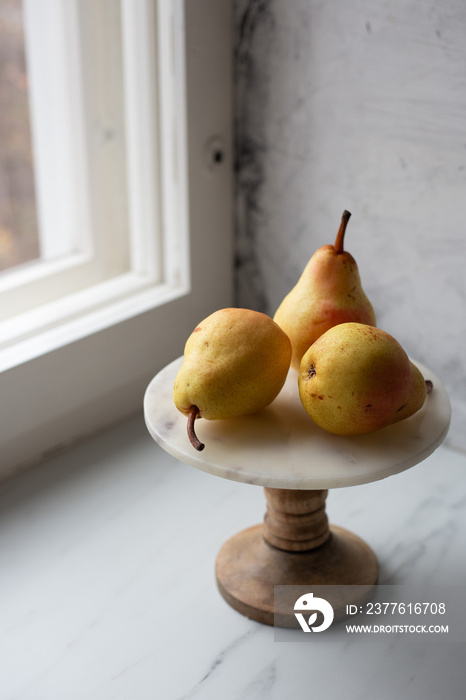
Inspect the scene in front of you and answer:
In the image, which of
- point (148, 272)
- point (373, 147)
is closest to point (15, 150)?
point (148, 272)

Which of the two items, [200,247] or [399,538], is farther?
[200,247]

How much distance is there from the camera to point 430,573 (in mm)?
663

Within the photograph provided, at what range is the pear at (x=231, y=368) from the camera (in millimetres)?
524

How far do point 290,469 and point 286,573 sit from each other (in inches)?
6.6

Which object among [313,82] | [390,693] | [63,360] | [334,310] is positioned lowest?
[390,693]

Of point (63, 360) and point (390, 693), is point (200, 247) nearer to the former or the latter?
point (63, 360)

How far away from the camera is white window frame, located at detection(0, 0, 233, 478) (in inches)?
30.8

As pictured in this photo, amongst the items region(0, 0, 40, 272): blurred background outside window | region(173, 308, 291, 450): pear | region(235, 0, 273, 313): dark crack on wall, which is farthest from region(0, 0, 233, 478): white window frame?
region(173, 308, 291, 450): pear

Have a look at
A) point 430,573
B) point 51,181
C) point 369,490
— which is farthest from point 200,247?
point 430,573

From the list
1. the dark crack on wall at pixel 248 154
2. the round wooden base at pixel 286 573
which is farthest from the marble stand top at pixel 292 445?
the dark crack on wall at pixel 248 154

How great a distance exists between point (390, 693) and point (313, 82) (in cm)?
60

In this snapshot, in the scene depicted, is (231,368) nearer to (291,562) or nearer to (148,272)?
(291,562)

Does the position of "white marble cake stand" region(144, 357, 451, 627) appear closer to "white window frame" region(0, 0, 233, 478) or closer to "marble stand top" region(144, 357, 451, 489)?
"marble stand top" region(144, 357, 451, 489)

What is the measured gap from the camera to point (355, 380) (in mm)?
502
